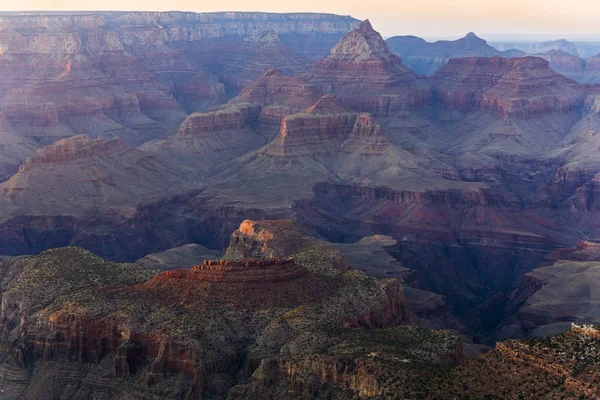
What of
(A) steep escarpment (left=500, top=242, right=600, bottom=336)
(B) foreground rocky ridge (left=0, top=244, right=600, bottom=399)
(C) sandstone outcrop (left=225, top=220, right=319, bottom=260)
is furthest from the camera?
(C) sandstone outcrop (left=225, top=220, right=319, bottom=260)

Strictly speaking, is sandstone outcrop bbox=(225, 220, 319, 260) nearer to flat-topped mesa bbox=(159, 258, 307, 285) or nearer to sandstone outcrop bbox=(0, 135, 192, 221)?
flat-topped mesa bbox=(159, 258, 307, 285)

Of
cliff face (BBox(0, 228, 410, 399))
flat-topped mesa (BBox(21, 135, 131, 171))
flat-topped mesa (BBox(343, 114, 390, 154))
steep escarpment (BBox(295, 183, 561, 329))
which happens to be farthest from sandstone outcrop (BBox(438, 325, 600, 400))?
flat-topped mesa (BBox(343, 114, 390, 154))

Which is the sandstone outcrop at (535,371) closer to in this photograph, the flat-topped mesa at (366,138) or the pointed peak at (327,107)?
the flat-topped mesa at (366,138)

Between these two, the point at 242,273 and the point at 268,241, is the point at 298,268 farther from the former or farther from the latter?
the point at 268,241

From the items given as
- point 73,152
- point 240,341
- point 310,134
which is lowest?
point 73,152

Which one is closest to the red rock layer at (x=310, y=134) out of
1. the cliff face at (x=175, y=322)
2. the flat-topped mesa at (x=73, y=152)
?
the flat-topped mesa at (x=73, y=152)

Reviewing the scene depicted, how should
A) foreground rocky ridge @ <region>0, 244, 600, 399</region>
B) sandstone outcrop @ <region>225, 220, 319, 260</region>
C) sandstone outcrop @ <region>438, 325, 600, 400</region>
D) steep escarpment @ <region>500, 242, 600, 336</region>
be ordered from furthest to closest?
sandstone outcrop @ <region>225, 220, 319, 260</region> → steep escarpment @ <region>500, 242, 600, 336</region> → foreground rocky ridge @ <region>0, 244, 600, 399</region> → sandstone outcrop @ <region>438, 325, 600, 400</region>

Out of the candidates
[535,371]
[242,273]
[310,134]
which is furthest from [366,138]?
[535,371]
